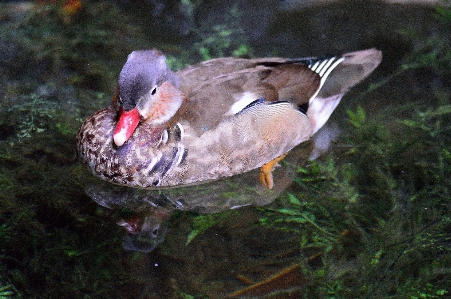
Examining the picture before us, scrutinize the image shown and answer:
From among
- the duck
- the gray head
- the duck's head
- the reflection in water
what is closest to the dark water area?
the reflection in water

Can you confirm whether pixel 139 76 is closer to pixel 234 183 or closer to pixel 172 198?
pixel 172 198

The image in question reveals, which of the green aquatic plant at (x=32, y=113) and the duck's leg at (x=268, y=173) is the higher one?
the green aquatic plant at (x=32, y=113)

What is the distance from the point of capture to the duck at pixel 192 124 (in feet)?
14.4

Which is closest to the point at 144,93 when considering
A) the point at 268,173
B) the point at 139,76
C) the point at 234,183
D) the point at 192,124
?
the point at 139,76

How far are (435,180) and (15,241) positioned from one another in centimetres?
302

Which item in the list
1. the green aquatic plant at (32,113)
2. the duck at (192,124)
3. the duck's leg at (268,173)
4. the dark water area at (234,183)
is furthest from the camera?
the green aquatic plant at (32,113)

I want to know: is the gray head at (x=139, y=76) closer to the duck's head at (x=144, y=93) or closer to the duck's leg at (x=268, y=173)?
the duck's head at (x=144, y=93)

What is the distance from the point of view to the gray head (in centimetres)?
410

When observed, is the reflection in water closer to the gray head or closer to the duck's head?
the duck's head

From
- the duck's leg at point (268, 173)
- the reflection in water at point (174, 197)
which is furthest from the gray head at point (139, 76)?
the duck's leg at point (268, 173)

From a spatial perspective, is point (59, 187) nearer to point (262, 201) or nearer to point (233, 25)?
point (262, 201)

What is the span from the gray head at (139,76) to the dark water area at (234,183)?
2.64 feet

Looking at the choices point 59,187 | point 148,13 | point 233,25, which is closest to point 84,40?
point 148,13

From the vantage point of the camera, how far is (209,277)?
153 inches
